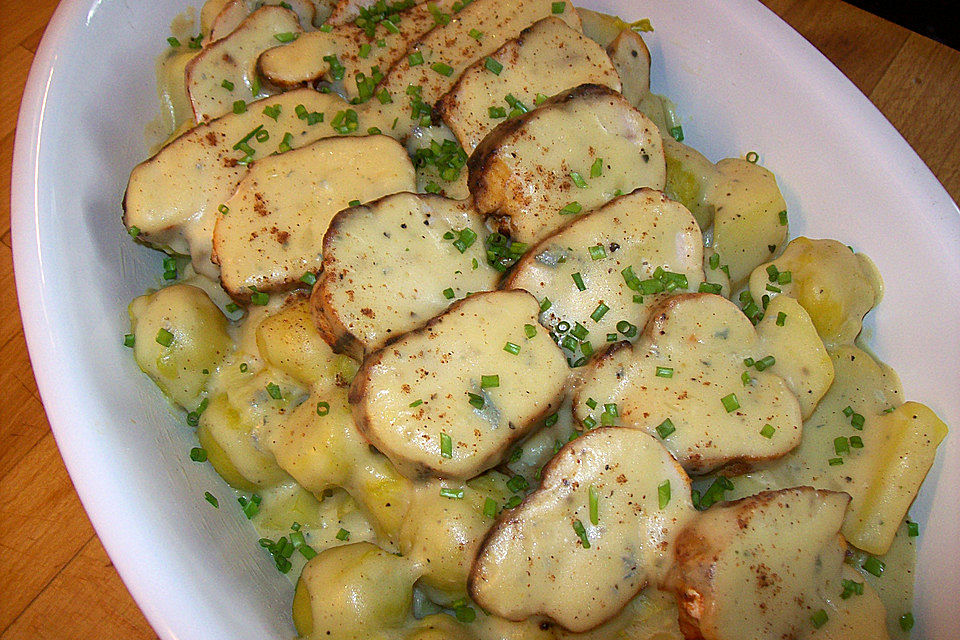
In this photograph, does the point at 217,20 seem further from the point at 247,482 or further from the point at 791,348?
the point at 791,348

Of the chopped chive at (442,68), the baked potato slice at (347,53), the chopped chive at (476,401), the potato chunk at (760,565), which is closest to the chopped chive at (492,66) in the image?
the chopped chive at (442,68)

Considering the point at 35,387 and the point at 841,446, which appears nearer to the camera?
the point at 841,446

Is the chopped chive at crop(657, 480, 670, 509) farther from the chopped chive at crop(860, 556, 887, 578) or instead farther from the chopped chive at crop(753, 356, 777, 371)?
the chopped chive at crop(860, 556, 887, 578)

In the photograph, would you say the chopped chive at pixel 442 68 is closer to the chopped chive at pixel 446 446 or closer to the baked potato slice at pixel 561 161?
the baked potato slice at pixel 561 161

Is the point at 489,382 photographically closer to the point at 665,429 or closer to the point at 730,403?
the point at 665,429

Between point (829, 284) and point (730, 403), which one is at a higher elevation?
point (829, 284)

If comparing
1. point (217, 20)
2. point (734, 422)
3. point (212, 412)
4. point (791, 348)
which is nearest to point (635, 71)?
point (791, 348)

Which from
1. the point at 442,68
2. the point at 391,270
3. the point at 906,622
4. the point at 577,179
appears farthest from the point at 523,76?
the point at 906,622

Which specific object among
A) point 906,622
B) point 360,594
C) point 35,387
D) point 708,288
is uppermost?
point 708,288
